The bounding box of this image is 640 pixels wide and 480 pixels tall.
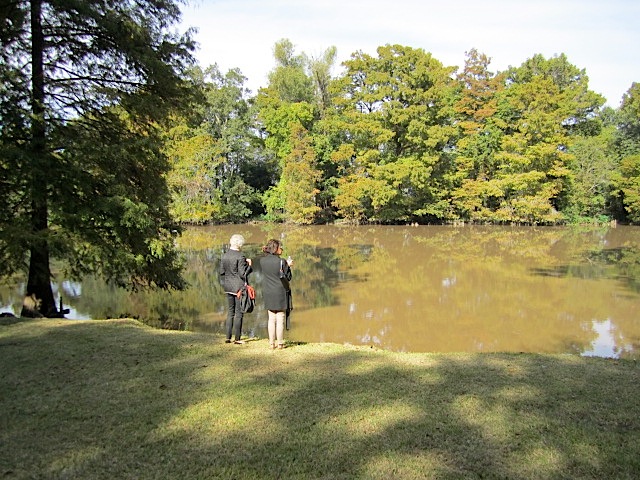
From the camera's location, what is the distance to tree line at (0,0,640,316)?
946 cm

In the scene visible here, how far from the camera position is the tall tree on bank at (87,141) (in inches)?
326

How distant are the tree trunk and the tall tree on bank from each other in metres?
0.02

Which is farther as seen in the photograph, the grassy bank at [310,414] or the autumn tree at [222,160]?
the autumn tree at [222,160]

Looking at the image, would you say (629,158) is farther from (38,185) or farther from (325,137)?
(38,185)

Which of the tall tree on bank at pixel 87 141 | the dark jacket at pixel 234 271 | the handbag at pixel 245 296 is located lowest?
the handbag at pixel 245 296

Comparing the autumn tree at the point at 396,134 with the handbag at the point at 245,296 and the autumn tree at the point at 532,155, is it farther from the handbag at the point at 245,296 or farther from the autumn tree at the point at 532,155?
the handbag at the point at 245,296

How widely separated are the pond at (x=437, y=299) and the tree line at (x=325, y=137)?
3.16 metres

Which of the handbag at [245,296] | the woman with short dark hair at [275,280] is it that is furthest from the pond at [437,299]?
the woman with short dark hair at [275,280]

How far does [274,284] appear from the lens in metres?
6.31

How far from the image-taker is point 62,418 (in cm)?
437

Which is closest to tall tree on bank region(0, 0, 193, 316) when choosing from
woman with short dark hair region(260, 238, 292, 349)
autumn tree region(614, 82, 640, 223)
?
woman with short dark hair region(260, 238, 292, 349)

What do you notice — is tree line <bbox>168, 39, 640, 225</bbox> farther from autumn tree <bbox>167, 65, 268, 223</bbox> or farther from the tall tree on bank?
the tall tree on bank

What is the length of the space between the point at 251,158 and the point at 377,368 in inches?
1522

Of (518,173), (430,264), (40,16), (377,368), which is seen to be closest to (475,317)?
(377,368)
